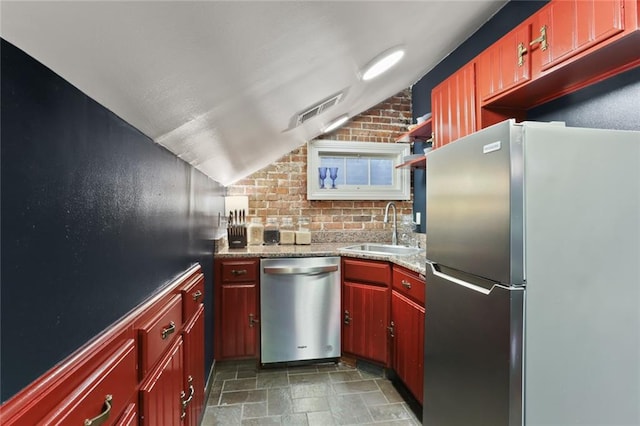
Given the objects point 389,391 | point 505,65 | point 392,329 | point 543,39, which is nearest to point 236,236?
point 392,329

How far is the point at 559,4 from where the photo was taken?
123 cm

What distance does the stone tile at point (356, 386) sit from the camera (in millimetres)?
2111

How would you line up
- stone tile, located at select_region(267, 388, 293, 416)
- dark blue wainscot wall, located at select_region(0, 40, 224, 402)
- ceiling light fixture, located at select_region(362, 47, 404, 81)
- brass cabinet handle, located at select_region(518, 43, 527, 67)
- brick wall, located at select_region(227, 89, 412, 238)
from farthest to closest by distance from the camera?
brick wall, located at select_region(227, 89, 412, 238) → stone tile, located at select_region(267, 388, 293, 416) → ceiling light fixture, located at select_region(362, 47, 404, 81) → brass cabinet handle, located at select_region(518, 43, 527, 67) → dark blue wainscot wall, located at select_region(0, 40, 224, 402)

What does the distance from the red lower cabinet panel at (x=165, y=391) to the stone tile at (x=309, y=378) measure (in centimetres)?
111

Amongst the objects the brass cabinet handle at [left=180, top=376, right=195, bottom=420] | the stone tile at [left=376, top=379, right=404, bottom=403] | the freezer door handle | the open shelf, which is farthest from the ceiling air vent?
the stone tile at [left=376, top=379, right=404, bottom=403]

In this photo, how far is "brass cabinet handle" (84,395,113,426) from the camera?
1.96 ft

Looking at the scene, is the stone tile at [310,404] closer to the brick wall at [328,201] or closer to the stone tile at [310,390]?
the stone tile at [310,390]

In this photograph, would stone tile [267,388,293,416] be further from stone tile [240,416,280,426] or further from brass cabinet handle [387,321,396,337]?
brass cabinet handle [387,321,396,337]

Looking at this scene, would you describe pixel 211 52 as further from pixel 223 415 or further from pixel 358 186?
pixel 358 186

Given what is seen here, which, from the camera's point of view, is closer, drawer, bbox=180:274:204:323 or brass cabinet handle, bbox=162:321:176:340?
brass cabinet handle, bbox=162:321:176:340

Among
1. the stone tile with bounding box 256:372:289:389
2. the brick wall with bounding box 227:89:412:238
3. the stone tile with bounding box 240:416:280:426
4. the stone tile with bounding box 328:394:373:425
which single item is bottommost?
the stone tile with bounding box 256:372:289:389

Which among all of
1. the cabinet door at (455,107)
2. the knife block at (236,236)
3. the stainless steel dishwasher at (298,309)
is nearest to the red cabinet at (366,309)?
the stainless steel dishwasher at (298,309)

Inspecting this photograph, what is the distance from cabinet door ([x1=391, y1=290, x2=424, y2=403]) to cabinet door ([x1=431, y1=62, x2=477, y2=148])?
3.63 ft

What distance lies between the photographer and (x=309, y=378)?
2268mm
